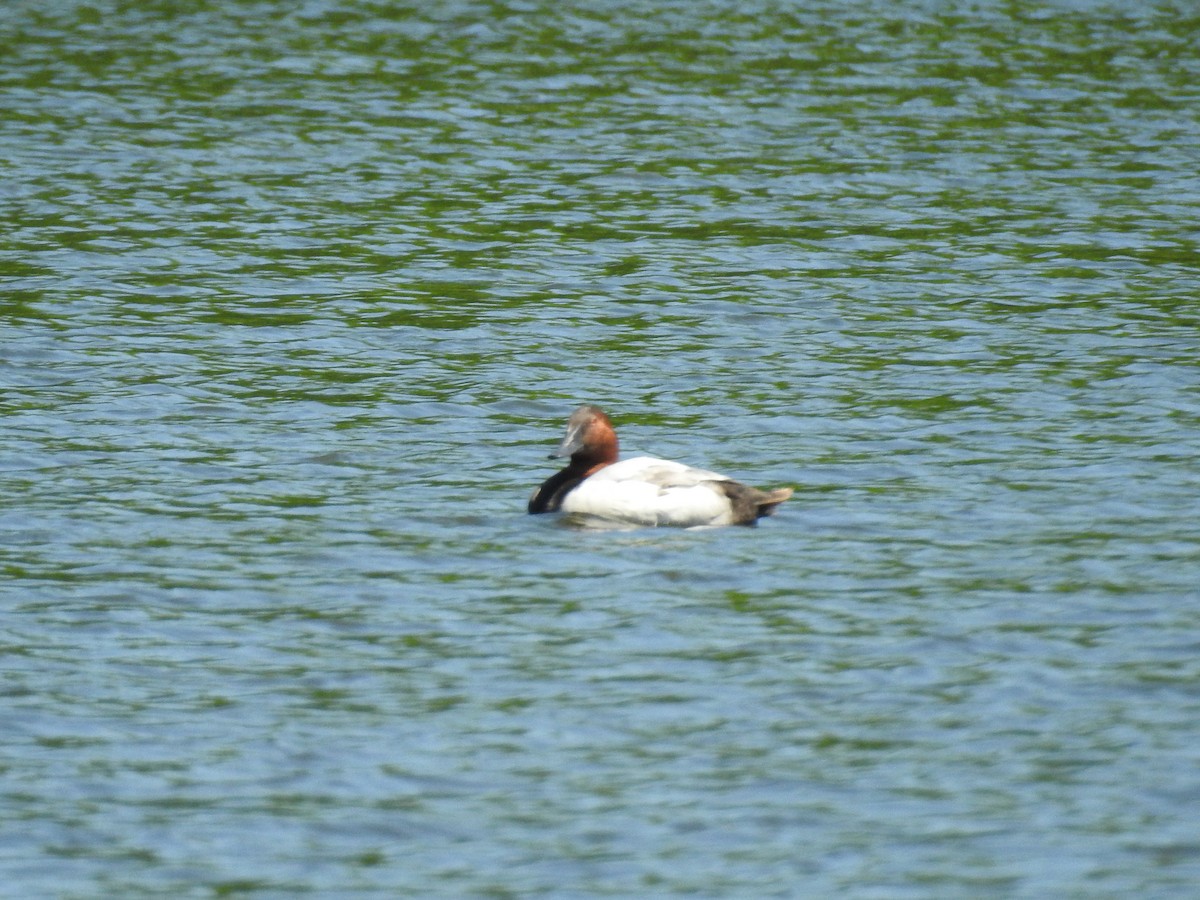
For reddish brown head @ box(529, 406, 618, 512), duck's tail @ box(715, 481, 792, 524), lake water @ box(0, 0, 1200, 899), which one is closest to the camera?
lake water @ box(0, 0, 1200, 899)

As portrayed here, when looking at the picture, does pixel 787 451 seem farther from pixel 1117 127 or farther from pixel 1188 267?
pixel 1117 127

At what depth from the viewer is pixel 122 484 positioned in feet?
45.4

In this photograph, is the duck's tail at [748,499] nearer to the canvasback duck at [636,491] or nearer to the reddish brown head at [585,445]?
the canvasback duck at [636,491]

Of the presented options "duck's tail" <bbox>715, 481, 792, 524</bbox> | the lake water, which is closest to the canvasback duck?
"duck's tail" <bbox>715, 481, 792, 524</bbox>

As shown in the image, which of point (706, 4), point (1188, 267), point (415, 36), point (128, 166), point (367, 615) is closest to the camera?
point (367, 615)

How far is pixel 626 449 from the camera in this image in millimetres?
14906

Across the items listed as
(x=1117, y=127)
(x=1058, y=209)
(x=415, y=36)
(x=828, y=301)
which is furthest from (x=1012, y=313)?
(x=415, y=36)

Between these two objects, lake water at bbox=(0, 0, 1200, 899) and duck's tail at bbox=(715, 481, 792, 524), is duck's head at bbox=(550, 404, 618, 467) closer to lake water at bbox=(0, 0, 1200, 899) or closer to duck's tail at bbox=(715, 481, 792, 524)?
lake water at bbox=(0, 0, 1200, 899)

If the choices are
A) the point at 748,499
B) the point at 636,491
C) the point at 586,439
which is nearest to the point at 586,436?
the point at 586,439

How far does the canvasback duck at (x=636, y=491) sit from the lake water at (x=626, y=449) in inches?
6.6

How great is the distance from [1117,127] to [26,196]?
1251 cm

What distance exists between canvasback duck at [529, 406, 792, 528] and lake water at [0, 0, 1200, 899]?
0.17 m

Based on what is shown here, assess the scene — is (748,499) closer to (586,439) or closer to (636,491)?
(636,491)

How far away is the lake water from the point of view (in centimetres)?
895
